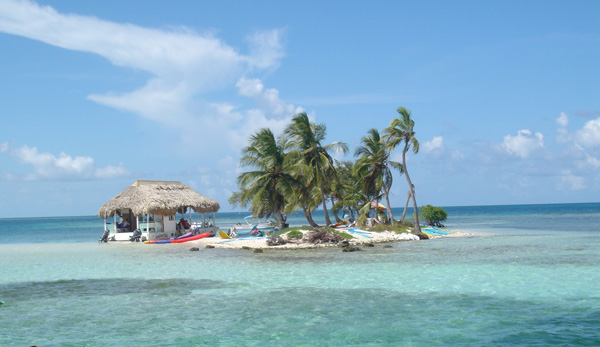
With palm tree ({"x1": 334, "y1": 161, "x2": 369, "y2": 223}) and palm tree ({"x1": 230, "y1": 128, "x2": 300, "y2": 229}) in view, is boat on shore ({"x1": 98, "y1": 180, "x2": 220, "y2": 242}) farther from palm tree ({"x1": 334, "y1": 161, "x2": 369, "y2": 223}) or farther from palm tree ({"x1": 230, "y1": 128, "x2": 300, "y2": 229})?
palm tree ({"x1": 334, "y1": 161, "x2": 369, "y2": 223})

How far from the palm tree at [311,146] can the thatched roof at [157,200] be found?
702cm

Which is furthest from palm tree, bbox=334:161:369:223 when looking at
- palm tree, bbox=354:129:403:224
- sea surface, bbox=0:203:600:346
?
sea surface, bbox=0:203:600:346

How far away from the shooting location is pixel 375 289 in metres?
11.9

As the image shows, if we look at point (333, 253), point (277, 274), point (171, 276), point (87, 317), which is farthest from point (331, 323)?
point (333, 253)

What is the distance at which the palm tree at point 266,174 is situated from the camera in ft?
96.5

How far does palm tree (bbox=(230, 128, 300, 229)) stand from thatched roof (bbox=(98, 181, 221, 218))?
3.53 m

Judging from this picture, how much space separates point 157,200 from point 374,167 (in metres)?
13.4

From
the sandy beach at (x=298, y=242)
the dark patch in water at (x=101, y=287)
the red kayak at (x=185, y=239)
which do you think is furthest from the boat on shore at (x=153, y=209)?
the dark patch in water at (x=101, y=287)

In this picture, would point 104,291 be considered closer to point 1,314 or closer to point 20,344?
point 1,314

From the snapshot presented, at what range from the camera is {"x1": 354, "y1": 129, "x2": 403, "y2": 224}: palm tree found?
3209cm

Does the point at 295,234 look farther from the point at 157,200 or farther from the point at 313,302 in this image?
the point at 313,302

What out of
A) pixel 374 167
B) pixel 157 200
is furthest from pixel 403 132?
pixel 157 200

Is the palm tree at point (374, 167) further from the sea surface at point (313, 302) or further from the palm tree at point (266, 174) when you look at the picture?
the sea surface at point (313, 302)

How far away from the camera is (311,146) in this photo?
100 feet
